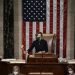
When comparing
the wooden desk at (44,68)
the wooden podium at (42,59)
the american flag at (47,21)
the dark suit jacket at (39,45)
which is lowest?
the wooden desk at (44,68)

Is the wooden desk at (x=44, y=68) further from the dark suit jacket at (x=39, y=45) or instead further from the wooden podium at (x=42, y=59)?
the dark suit jacket at (x=39, y=45)

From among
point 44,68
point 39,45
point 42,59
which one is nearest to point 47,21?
point 39,45

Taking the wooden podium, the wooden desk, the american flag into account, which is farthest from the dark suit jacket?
the wooden desk

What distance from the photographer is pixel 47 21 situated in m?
11.6

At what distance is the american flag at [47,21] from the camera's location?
11.6 meters

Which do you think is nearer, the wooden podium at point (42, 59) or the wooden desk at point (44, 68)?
the wooden desk at point (44, 68)

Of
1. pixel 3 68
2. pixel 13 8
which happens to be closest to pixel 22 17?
pixel 13 8

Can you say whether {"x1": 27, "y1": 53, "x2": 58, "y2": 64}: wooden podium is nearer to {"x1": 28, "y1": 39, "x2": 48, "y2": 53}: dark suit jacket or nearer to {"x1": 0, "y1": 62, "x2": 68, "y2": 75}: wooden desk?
{"x1": 0, "y1": 62, "x2": 68, "y2": 75}: wooden desk

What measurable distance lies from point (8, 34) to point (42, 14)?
165cm

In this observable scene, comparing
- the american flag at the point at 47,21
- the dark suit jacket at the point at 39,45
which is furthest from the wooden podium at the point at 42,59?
the american flag at the point at 47,21

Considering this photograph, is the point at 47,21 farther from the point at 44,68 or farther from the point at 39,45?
the point at 44,68

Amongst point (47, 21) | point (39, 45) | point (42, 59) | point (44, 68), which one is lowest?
point (44, 68)

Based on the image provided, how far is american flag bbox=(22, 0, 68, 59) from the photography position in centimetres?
1156

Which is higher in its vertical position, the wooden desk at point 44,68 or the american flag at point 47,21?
the american flag at point 47,21
